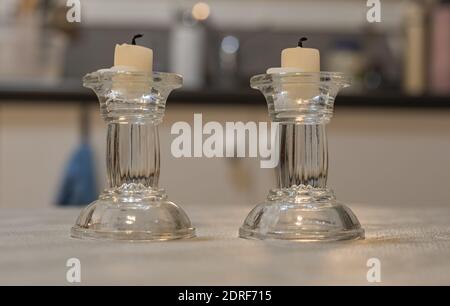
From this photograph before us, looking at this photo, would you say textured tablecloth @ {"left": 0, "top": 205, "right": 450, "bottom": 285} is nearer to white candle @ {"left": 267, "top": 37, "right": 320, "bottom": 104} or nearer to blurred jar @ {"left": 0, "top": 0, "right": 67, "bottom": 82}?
white candle @ {"left": 267, "top": 37, "right": 320, "bottom": 104}

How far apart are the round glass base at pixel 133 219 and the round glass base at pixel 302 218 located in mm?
57

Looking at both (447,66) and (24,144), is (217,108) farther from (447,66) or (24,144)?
(447,66)

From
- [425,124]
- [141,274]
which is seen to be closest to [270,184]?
[425,124]

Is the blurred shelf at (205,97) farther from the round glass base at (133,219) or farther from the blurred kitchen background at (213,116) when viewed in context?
the round glass base at (133,219)

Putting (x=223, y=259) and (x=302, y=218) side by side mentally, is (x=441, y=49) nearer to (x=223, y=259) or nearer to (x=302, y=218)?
(x=302, y=218)

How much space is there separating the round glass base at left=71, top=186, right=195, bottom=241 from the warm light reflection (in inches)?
57.1

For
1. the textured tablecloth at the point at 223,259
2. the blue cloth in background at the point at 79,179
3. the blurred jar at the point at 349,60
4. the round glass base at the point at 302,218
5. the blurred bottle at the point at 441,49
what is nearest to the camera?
the textured tablecloth at the point at 223,259

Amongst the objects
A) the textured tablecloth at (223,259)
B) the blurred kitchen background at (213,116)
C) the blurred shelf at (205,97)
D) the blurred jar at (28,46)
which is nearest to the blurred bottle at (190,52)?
the blurred kitchen background at (213,116)

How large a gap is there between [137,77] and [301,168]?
0.48ft

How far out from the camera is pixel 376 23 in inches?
80.7

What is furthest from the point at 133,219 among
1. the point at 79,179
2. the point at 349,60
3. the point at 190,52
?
the point at 349,60

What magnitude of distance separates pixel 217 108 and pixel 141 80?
1144mm

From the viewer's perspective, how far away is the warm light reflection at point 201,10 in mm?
1959

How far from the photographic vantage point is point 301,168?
0.56m
